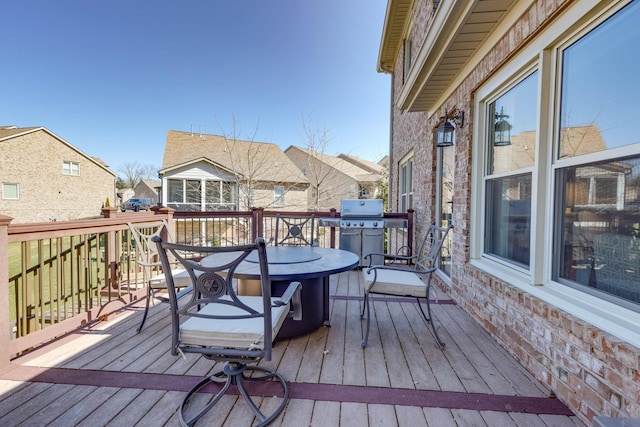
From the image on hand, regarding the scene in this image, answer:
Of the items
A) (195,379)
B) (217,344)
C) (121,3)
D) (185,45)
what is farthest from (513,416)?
(185,45)

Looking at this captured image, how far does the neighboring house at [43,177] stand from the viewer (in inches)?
633

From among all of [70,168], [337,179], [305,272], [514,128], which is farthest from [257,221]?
[70,168]

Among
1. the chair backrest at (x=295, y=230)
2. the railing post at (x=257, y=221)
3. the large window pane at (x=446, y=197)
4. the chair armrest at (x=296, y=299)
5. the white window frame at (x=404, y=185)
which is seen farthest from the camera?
the white window frame at (x=404, y=185)

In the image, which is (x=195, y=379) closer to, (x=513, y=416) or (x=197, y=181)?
(x=513, y=416)

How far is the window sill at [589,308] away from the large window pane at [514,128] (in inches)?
34.7

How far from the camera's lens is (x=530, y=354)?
2035mm

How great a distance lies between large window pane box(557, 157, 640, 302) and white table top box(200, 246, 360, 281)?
145cm

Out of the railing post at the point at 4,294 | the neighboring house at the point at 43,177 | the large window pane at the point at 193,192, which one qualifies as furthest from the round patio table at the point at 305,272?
the neighboring house at the point at 43,177

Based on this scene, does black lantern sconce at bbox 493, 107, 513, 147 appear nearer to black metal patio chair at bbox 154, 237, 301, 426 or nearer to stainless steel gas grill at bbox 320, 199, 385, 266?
black metal patio chair at bbox 154, 237, 301, 426

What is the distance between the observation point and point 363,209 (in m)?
5.29

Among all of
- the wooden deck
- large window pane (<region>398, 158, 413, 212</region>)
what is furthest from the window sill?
large window pane (<region>398, 158, 413, 212</region>)

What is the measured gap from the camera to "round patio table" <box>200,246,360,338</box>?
217cm

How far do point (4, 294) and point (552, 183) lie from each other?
145 inches

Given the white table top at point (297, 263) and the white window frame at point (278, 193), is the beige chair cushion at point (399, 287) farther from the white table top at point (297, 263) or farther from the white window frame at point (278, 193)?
the white window frame at point (278, 193)
